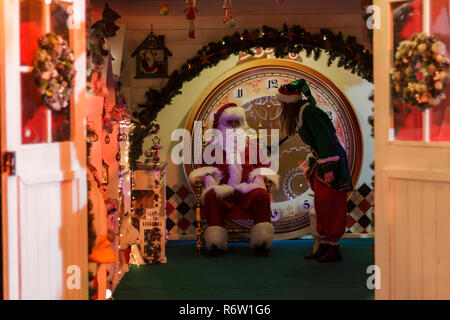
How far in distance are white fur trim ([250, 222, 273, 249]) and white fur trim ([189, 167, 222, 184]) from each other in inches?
26.0

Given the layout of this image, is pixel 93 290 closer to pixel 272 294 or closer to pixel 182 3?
pixel 272 294

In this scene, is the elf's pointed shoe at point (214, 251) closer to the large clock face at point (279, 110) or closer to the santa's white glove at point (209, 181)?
the santa's white glove at point (209, 181)

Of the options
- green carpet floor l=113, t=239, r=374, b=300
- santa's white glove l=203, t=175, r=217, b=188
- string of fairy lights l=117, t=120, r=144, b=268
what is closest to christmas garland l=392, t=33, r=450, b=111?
green carpet floor l=113, t=239, r=374, b=300

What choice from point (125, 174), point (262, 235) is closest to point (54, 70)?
point (125, 174)

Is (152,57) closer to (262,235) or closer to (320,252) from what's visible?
(262,235)

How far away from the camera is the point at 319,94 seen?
23.7 ft

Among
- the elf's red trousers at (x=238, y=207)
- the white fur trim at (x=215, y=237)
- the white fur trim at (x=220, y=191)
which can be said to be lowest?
the white fur trim at (x=215, y=237)

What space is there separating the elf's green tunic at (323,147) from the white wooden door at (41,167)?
2.87m

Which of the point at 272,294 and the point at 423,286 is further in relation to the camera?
the point at 272,294

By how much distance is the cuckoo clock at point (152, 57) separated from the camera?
7191mm

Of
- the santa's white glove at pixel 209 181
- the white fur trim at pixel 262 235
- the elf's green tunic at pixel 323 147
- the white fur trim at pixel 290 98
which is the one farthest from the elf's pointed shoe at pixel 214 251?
the white fur trim at pixel 290 98

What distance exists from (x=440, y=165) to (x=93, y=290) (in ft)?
6.55

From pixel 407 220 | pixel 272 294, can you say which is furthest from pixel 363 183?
pixel 407 220

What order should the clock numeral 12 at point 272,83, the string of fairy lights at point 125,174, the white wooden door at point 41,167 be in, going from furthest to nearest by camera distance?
the clock numeral 12 at point 272,83 → the string of fairy lights at point 125,174 → the white wooden door at point 41,167
